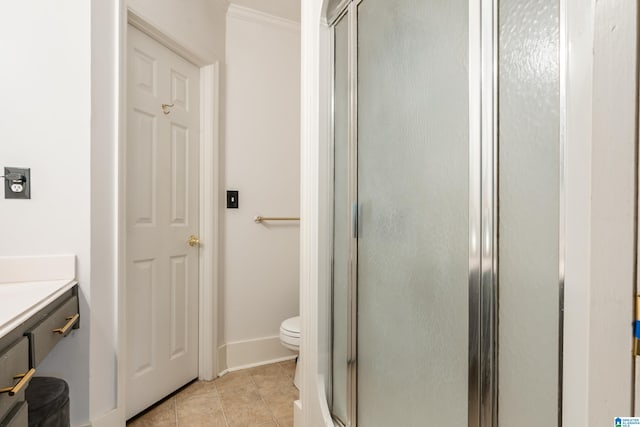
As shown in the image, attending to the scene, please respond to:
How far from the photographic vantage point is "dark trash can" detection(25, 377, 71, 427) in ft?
3.63

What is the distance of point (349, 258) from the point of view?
1352 mm

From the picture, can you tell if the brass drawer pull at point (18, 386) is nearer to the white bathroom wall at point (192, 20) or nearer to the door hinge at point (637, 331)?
the door hinge at point (637, 331)

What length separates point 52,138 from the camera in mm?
1494

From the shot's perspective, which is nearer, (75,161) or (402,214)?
(402,214)

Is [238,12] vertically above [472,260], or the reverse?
[238,12]

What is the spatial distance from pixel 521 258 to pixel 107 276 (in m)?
1.70

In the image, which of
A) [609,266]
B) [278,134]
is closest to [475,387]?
[609,266]

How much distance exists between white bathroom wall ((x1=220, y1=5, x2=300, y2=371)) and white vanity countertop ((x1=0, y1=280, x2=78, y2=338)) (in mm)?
1109

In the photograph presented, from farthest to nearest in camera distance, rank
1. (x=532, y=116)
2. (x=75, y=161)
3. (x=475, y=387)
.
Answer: (x=75, y=161) → (x=475, y=387) → (x=532, y=116)

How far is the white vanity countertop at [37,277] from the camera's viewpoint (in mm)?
1206

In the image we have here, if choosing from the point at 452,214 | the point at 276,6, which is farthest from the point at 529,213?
the point at 276,6

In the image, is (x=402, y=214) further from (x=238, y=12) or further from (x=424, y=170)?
(x=238, y=12)

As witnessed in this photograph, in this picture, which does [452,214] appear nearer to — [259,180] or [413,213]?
[413,213]

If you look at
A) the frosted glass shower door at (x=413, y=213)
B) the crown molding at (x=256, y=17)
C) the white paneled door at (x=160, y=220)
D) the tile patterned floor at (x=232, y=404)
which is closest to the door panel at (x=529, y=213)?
the frosted glass shower door at (x=413, y=213)
